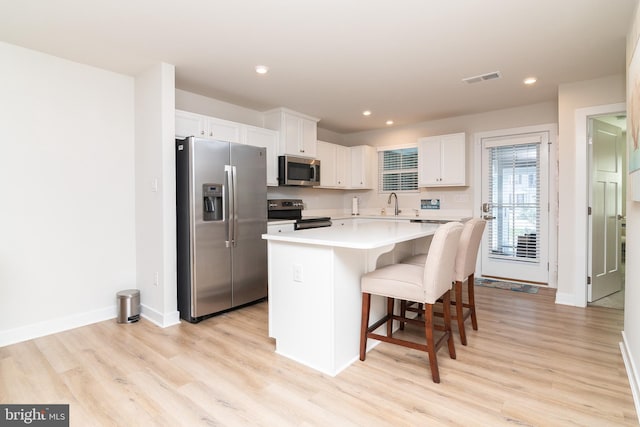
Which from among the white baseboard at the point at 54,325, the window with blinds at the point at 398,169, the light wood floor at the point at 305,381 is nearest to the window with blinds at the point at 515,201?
the window with blinds at the point at 398,169

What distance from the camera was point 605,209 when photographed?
12.5 feet

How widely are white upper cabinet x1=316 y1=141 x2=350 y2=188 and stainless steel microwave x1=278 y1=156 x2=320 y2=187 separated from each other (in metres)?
0.31

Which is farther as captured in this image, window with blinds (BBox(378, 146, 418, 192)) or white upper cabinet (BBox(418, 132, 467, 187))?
window with blinds (BBox(378, 146, 418, 192))

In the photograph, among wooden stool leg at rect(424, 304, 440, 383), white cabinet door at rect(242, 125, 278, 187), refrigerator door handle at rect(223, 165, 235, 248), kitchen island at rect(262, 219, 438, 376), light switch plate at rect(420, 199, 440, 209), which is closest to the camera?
wooden stool leg at rect(424, 304, 440, 383)

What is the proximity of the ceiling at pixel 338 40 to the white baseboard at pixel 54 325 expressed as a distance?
227cm

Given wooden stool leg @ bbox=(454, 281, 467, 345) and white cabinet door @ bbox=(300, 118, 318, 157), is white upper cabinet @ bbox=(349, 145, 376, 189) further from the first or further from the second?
wooden stool leg @ bbox=(454, 281, 467, 345)

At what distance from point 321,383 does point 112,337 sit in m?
1.85

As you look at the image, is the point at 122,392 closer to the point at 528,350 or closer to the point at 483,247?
the point at 528,350

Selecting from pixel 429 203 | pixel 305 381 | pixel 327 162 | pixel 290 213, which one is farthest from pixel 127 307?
pixel 429 203

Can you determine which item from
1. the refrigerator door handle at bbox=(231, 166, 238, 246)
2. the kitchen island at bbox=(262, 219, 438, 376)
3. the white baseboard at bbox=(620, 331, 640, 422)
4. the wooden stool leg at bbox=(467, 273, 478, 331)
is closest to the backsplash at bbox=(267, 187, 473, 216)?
the refrigerator door handle at bbox=(231, 166, 238, 246)

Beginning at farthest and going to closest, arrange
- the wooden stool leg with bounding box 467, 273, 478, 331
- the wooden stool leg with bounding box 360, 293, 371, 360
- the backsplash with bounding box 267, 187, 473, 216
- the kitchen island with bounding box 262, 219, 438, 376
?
the backsplash with bounding box 267, 187, 473, 216
the wooden stool leg with bounding box 467, 273, 478, 331
the wooden stool leg with bounding box 360, 293, 371, 360
the kitchen island with bounding box 262, 219, 438, 376

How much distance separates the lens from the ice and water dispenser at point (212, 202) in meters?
3.15

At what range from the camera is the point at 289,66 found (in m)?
3.12

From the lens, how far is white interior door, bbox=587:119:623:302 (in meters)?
Result: 3.60
